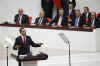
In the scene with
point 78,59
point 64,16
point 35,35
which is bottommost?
point 78,59

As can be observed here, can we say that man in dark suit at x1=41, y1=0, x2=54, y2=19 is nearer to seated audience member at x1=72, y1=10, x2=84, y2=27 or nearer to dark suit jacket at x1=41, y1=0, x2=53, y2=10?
dark suit jacket at x1=41, y1=0, x2=53, y2=10

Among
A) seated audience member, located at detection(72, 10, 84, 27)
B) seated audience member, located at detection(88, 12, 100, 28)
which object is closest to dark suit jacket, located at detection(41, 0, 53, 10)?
seated audience member, located at detection(72, 10, 84, 27)

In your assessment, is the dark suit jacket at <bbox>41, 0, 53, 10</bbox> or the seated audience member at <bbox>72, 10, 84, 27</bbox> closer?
the seated audience member at <bbox>72, 10, 84, 27</bbox>

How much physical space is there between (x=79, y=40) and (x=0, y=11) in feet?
17.0

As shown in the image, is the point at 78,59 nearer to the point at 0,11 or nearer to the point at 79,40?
the point at 79,40

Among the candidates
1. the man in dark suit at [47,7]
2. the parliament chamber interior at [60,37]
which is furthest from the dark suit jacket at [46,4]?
the parliament chamber interior at [60,37]

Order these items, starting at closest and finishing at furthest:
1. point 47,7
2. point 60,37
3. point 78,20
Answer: point 60,37 < point 78,20 < point 47,7

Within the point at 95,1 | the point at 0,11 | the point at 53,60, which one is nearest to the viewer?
the point at 53,60

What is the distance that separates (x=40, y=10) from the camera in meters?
14.6

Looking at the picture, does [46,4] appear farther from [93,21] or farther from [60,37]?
[60,37]

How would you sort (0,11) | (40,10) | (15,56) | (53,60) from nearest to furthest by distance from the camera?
1. (15,56)
2. (53,60)
3. (0,11)
4. (40,10)

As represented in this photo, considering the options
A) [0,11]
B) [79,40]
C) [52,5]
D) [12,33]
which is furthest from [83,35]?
[0,11]

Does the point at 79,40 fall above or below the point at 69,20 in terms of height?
below

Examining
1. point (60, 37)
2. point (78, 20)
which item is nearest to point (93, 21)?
point (78, 20)
